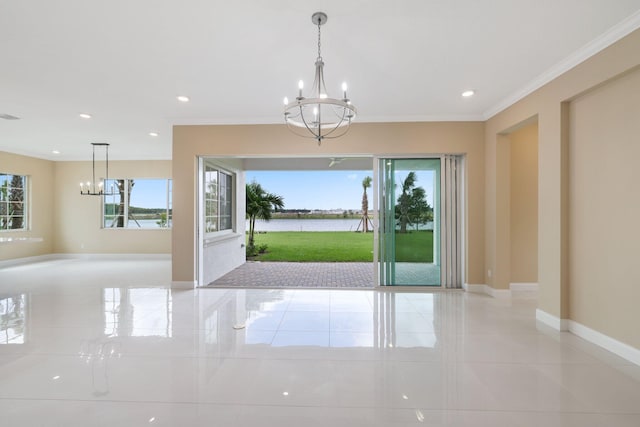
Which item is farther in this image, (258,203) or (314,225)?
(314,225)

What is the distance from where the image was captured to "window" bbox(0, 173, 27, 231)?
7.30m

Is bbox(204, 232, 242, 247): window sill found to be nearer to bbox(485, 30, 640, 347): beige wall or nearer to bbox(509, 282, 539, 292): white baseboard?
bbox(485, 30, 640, 347): beige wall

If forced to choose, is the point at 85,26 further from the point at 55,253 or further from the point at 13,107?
the point at 55,253

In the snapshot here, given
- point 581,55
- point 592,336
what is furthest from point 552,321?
point 581,55

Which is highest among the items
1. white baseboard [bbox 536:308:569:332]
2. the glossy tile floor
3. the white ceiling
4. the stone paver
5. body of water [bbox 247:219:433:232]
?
the white ceiling

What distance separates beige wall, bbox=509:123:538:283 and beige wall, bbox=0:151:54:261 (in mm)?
10061

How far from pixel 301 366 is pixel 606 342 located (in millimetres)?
2876

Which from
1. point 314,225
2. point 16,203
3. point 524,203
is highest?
point 16,203

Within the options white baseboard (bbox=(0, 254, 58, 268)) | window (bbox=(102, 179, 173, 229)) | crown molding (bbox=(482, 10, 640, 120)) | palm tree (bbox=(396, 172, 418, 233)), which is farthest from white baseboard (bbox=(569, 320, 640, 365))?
white baseboard (bbox=(0, 254, 58, 268))

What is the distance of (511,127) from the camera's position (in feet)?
14.0

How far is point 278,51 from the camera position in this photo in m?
2.98

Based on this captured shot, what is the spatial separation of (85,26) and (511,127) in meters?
5.01

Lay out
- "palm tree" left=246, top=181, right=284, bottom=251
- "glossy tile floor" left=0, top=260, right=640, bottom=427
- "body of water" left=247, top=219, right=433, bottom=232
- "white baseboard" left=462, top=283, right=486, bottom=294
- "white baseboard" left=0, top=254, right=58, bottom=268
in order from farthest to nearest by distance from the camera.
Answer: "body of water" left=247, top=219, right=433, bottom=232 → "palm tree" left=246, top=181, right=284, bottom=251 → "white baseboard" left=0, top=254, right=58, bottom=268 → "white baseboard" left=462, top=283, right=486, bottom=294 → "glossy tile floor" left=0, top=260, right=640, bottom=427

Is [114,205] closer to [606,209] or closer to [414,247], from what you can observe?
[414,247]
